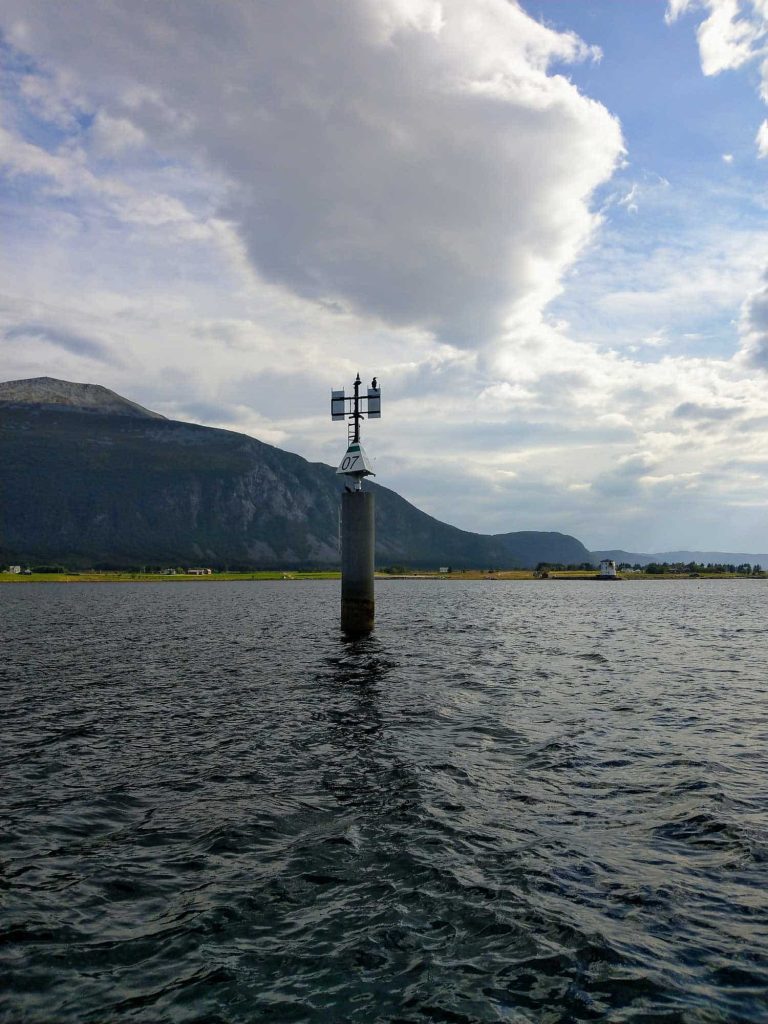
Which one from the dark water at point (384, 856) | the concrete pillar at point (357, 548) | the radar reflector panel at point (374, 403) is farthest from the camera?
the radar reflector panel at point (374, 403)

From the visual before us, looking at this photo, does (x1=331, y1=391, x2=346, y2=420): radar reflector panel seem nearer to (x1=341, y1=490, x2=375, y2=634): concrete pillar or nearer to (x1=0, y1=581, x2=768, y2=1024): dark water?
(x1=341, y1=490, x2=375, y2=634): concrete pillar

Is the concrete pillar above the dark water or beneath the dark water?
above

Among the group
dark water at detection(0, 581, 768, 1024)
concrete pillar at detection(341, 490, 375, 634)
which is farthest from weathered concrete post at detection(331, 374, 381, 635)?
dark water at detection(0, 581, 768, 1024)

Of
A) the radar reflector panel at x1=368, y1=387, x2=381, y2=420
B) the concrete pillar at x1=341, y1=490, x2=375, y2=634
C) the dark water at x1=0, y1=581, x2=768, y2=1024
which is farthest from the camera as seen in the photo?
the radar reflector panel at x1=368, y1=387, x2=381, y2=420

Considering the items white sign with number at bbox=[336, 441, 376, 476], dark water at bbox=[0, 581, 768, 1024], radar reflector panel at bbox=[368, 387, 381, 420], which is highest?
radar reflector panel at bbox=[368, 387, 381, 420]

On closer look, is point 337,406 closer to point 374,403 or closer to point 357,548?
point 374,403

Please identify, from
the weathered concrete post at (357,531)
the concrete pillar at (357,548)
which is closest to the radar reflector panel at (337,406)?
the weathered concrete post at (357,531)

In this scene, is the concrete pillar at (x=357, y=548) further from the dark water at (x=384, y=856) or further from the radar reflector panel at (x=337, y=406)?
the dark water at (x=384, y=856)

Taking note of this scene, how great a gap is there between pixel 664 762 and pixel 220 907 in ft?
44.1

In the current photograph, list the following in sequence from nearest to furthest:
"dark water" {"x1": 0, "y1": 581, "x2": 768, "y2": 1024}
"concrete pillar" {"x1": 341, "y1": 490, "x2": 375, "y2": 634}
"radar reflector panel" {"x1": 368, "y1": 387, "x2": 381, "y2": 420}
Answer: "dark water" {"x1": 0, "y1": 581, "x2": 768, "y2": 1024} → "concrete pillar" {"x1": 341, "y1": 490, "x2": 375, "y2": 634} → "radar reflector panel" {"x1": 368, "y1": 387, "x2": 381, "y2": 420}

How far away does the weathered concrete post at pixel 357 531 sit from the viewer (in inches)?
1993

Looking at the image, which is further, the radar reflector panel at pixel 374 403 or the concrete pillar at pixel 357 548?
the radar reflector panel at pixel 374 403

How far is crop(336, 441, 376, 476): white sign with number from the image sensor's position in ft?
172

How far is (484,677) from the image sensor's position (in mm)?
36156
